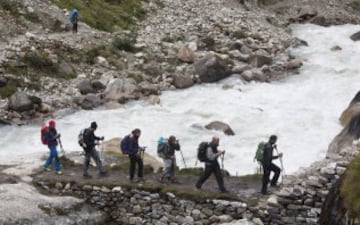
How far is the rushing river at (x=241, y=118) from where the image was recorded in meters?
29.0

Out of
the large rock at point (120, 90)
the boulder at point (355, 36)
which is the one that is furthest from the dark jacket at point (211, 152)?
the boulder at point (355, 36)

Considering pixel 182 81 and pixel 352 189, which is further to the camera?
pixel 182 81

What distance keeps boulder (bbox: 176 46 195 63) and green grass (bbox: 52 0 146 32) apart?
605 centimetres

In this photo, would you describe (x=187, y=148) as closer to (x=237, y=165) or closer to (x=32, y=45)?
(x=237, y=165)

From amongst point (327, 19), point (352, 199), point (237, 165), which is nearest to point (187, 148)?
point (237, 165)

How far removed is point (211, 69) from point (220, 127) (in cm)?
902

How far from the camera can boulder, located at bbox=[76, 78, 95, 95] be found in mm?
36438

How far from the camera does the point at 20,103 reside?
108 feet

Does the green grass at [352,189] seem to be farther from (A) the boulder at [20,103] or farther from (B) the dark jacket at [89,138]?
(A) the boulder at [20,103]

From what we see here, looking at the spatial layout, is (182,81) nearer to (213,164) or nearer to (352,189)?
(213,164)

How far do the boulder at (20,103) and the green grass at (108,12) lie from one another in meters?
13.7

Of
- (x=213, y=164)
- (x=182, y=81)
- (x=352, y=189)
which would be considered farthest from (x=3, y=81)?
(x=352, y=189)

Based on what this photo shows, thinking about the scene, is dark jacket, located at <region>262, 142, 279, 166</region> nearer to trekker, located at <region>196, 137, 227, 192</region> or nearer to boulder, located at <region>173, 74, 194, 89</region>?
trekker, located at <region>196, 137, 227, 192</region>

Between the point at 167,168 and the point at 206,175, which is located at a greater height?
the point at 167,168
